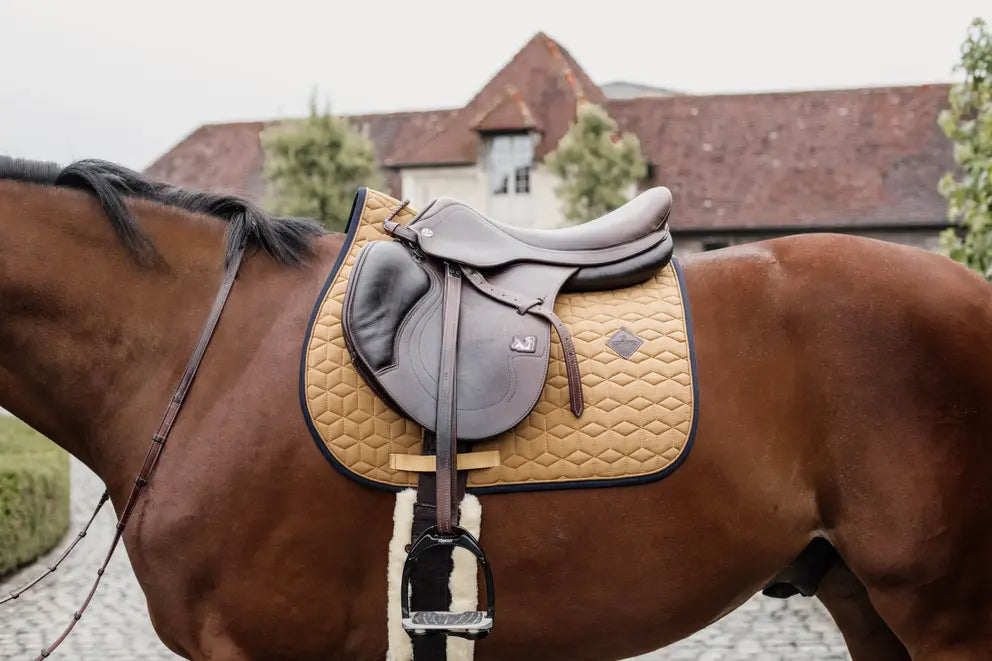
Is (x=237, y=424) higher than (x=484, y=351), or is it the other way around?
(x=484, y=351)

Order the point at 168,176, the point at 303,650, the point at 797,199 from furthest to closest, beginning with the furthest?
the point at 168,176 < the point at 797,199 < the point at 303,650

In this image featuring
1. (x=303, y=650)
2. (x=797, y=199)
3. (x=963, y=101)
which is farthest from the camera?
(x=797, y=199)

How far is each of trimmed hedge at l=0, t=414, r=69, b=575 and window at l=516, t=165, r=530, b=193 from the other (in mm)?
18557

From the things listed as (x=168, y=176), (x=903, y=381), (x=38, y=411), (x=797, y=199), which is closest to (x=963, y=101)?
(x=903, y=381)

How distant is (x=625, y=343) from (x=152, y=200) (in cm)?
134

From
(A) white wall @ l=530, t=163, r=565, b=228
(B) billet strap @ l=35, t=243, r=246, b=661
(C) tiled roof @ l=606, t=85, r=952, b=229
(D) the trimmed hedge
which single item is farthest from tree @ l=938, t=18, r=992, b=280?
(A) white wall @ l=530, t=163, r=565, b=228

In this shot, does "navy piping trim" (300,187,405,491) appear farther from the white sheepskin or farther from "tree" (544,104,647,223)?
"tree" (544,104,647,223)

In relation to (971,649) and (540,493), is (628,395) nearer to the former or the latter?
(540,493)

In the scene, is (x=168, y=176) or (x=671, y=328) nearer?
(x=671, y=328)

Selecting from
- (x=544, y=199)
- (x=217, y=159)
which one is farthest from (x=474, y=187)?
(x=217, y=159)

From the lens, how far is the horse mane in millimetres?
2438

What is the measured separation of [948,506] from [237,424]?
5.93 ft

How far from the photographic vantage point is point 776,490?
237 cm

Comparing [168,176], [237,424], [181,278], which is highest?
[168,176]
